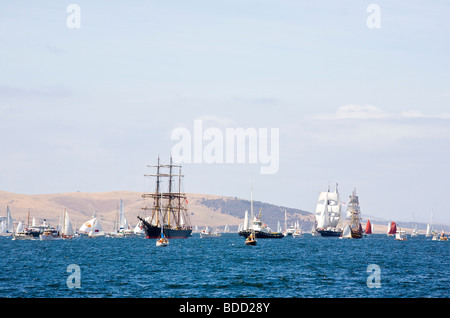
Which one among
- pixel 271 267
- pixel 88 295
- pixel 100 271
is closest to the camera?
pixel 88 295

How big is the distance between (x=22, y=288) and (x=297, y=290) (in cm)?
2368

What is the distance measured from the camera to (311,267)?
269 ft

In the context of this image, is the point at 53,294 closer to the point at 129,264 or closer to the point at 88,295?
the point at 88,295

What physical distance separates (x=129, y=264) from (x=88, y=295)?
115ft
